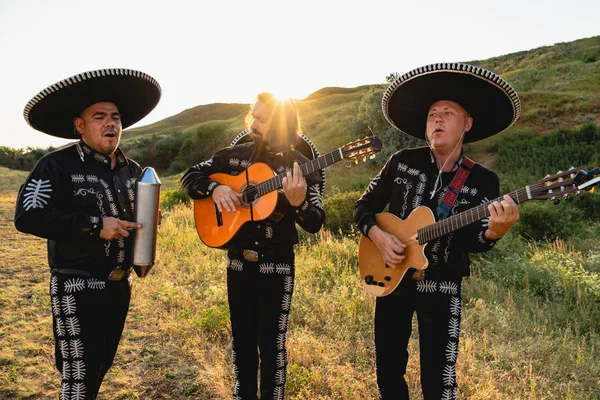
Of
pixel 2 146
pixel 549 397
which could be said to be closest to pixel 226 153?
pixel 549 397

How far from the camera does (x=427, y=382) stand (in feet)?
8.94

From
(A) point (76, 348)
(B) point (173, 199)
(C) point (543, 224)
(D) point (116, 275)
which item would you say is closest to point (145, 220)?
(D) point (116, 275)

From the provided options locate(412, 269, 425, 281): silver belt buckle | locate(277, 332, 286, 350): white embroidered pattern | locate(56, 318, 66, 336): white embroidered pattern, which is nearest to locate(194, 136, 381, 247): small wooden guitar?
locate(277, 332, 286, 350): white embroidered pattern

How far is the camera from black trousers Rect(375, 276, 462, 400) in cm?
267

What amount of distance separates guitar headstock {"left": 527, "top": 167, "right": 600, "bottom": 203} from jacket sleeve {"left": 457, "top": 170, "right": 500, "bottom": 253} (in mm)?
268

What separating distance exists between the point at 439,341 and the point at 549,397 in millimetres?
1933

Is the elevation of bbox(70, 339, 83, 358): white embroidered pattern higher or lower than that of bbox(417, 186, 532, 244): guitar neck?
lower

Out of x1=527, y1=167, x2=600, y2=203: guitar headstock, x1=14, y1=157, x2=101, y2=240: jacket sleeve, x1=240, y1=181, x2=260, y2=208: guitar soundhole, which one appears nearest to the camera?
x1=527, y1=167, x2=600, y2=203: guitar headstock

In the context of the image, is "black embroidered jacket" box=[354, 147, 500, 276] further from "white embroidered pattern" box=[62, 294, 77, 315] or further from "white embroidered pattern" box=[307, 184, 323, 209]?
"white embroidered pattern" box=[62, 294, 77, 315]

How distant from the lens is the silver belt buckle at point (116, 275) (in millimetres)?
2838

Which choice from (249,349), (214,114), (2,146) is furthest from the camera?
(214,114)

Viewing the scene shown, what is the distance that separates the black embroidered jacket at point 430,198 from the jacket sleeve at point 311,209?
12.8 inches

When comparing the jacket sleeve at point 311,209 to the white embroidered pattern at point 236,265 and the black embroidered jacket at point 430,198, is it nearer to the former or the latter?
the black embroidered jacket at point 430,198

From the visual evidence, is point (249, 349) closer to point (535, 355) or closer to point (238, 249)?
point (238, 249)
